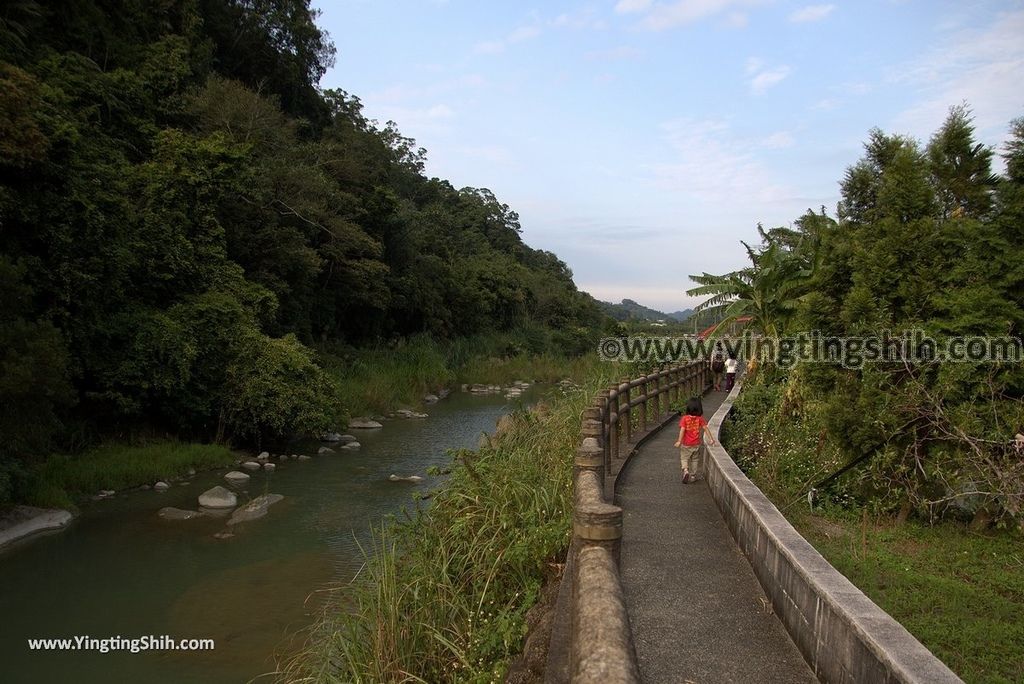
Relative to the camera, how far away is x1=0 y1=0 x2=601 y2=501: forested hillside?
40.3 ft

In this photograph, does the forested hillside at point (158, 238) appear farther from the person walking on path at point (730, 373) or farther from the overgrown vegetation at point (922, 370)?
the overgrown vegetation at point (922, 370)

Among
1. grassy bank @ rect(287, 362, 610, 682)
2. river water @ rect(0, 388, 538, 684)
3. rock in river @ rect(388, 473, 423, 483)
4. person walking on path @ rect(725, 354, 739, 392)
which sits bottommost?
river water @ rect(0, 388, 538, 684)

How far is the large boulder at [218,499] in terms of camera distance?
13555 millimetres

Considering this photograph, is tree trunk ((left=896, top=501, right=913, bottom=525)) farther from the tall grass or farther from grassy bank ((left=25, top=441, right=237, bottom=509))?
the tall grass

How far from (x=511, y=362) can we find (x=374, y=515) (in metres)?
27.1

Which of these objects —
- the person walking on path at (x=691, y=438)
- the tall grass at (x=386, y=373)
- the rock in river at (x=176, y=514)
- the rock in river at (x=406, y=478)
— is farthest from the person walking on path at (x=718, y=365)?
the rock in river at (x=176, y=514)

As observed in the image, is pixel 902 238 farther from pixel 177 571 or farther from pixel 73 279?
pixel 73 279

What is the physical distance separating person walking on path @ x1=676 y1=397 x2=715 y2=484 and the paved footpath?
64 centimetres

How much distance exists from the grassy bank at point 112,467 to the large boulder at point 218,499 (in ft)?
6.23

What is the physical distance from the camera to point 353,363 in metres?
28.2

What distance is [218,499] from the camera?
13648 millimetres

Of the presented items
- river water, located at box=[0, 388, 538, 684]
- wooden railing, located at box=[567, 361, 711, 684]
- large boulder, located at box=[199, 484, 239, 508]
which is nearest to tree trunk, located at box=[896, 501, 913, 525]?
wooden railing, located at box=[567, 361, 711, 684]

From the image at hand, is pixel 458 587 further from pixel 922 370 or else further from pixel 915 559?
pixel 922 370

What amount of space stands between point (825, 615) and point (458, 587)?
3.55 m
